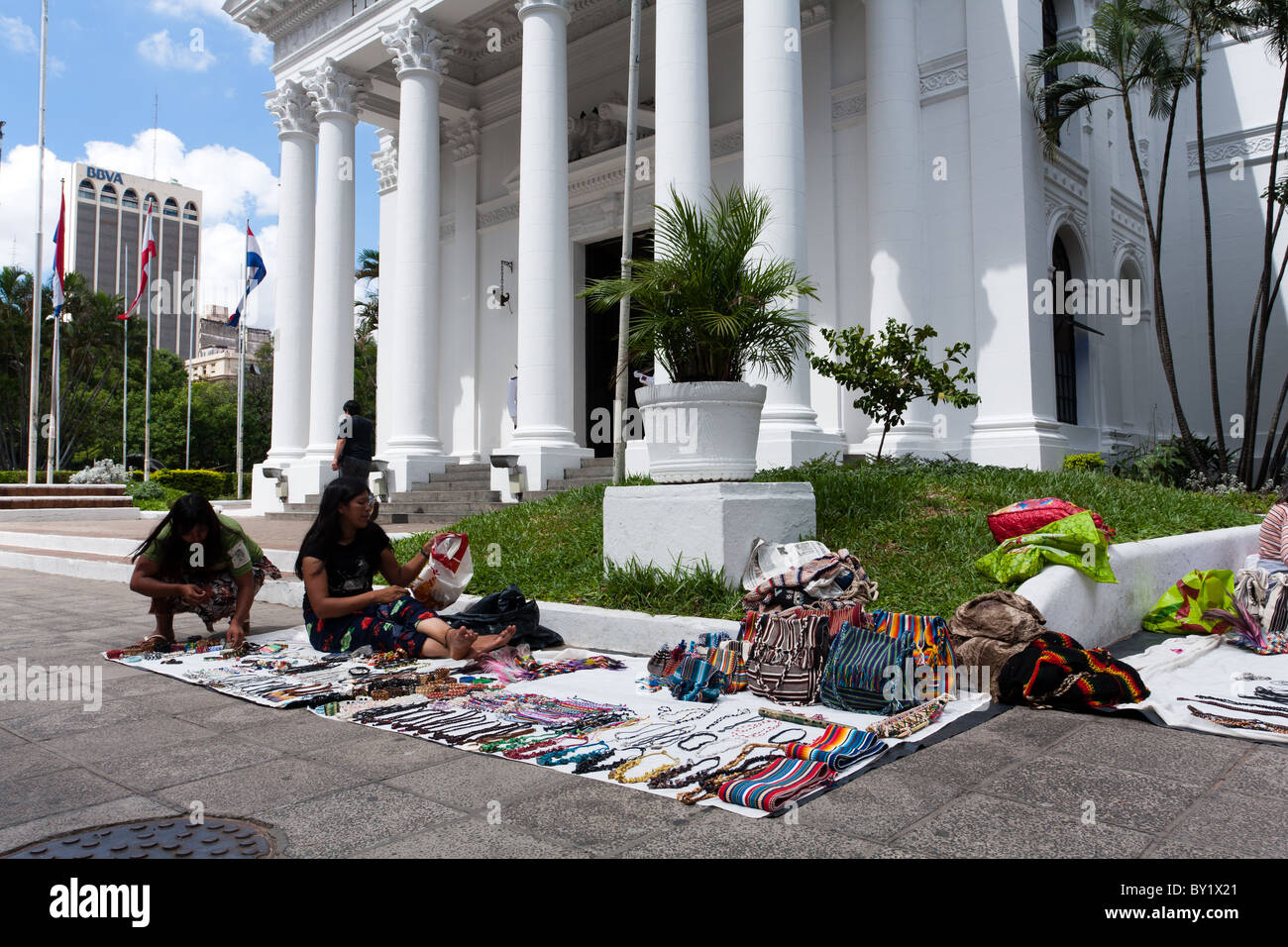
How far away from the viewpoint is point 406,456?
17969 mm

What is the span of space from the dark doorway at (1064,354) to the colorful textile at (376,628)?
48.5 feet

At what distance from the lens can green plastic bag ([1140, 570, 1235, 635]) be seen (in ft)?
22.8

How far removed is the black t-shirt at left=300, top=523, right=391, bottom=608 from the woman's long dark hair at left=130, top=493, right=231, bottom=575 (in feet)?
2.95

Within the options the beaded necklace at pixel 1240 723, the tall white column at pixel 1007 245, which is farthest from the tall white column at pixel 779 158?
the beaded necklace at pixel 1240 723

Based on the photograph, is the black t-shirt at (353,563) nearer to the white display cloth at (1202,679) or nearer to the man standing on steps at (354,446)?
the white display cloth at (1202,679)

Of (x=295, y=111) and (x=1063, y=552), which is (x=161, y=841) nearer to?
(x=1063, y=552)

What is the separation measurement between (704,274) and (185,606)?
187 inches

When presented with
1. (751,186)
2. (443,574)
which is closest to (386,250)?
(751,186)

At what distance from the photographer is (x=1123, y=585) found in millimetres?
6988

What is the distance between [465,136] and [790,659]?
821 inches

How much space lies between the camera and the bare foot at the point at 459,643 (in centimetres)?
591

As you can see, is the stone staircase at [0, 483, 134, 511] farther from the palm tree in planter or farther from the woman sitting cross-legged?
the palm tree in planter

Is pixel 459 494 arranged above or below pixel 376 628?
above

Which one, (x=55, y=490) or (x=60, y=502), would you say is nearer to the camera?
(x=60, y=502)
